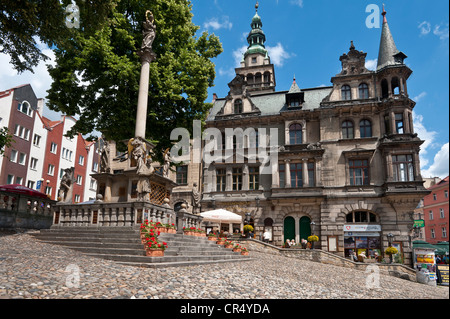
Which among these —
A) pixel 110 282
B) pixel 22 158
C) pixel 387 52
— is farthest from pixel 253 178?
pixel 110 282

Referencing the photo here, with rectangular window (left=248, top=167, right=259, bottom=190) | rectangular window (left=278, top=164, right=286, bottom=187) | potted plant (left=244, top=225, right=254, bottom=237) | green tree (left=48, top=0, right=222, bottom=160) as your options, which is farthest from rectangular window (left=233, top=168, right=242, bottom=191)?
green tree (left=48, top=0, right=222, bottom=160)

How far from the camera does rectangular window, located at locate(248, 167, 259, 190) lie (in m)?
33.4

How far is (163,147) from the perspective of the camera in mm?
20375

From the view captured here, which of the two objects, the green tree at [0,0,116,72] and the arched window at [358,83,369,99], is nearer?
the green tree at [0,0,116,72]

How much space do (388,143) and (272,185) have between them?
37.4 ft

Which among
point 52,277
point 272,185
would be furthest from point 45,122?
point 52,277

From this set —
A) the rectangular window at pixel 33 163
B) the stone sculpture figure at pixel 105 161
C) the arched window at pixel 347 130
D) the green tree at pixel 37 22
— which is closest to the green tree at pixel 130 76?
the stone sculpture figure at pixel 105 161

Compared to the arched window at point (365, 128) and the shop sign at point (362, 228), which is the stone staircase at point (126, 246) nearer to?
the shop sign at point (362, 228)

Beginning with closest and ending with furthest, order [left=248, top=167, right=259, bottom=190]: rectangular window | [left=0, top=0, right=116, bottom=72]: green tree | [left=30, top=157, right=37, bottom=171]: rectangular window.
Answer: [left=0, top=0, right=116, bottom=72]: green tree → [left=248, top=167, right=259, bottom=190]: rectangular window → [left=30, top=157, right=37, bottom=171]: rectangular window

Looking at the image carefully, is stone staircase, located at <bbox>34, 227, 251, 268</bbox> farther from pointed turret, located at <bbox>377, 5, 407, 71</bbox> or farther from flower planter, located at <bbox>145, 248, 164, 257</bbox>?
pointed turret, located at <bbox>377, 5, 407, 71</bbox>

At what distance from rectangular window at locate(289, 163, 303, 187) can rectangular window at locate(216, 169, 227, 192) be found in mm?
7010

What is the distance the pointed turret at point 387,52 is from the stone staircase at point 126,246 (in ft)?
90.6
